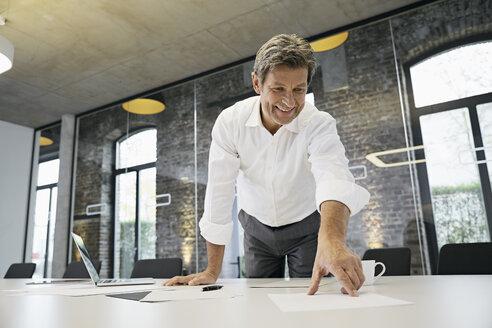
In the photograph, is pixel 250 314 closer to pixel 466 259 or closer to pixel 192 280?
pixel 192 280

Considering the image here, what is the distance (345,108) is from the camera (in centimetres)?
388

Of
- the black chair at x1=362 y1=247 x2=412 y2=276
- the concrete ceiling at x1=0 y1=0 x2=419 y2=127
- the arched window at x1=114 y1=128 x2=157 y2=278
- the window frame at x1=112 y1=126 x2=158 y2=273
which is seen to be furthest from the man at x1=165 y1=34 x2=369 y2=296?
the window frame at x1=112 y1=126 x2=158 y2=273

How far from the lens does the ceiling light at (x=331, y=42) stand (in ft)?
13.6

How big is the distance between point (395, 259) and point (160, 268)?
1.42 meters

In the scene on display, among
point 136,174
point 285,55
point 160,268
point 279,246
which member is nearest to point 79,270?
point 160,268

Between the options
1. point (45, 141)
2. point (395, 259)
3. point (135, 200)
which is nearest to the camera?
point (395, 259)

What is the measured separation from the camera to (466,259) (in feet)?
6.32

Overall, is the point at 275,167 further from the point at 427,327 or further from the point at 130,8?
the point at 130,8

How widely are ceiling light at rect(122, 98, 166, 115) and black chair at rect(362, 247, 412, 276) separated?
379 centimetres

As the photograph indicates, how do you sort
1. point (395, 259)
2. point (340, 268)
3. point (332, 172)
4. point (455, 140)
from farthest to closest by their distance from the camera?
1. point (455, 140)
2. point (395, 259)
3. point (332, 172)
4. point (340, 268)

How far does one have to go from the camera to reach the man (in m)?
1.50

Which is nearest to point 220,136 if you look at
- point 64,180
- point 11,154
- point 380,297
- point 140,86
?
point 380,297

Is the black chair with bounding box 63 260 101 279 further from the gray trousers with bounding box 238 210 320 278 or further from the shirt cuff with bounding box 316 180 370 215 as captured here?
the shirt cuff with bounding box 316 180 370 215

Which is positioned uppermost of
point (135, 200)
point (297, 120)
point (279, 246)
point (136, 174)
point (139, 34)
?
point (139, 34)
